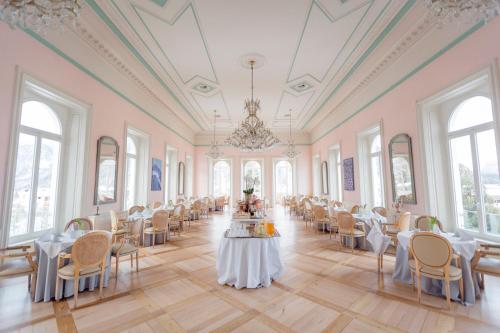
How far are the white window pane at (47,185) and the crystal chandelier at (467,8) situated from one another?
571 cm

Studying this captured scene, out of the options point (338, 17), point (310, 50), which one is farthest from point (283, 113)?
point (338, 17)

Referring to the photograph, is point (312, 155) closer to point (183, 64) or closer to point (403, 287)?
point (183, 64)

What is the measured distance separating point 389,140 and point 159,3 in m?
5.41

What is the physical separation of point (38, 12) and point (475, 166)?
19.5 ft

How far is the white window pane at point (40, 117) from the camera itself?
368 centimetres

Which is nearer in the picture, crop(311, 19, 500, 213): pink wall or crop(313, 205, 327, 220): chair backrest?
crop(311, 19, 500, 213): pink wall

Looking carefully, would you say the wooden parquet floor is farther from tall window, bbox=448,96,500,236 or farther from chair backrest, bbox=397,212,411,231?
tall window, bbox=448,96,500,236

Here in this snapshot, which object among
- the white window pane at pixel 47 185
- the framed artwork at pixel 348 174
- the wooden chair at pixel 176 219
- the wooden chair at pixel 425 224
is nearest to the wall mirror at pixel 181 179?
the wooden chair at pixel 176 219

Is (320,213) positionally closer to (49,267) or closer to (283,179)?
(49,267)

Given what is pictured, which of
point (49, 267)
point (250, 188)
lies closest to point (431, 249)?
point (250, 188)

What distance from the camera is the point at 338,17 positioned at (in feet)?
13.0

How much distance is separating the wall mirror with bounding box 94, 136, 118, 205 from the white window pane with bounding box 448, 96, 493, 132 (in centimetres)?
688

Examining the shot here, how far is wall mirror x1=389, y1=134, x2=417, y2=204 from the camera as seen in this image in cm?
465

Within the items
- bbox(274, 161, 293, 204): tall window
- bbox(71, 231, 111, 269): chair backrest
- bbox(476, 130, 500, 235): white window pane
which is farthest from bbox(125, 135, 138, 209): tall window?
bbox(274, 161, 293, 204): tall window
